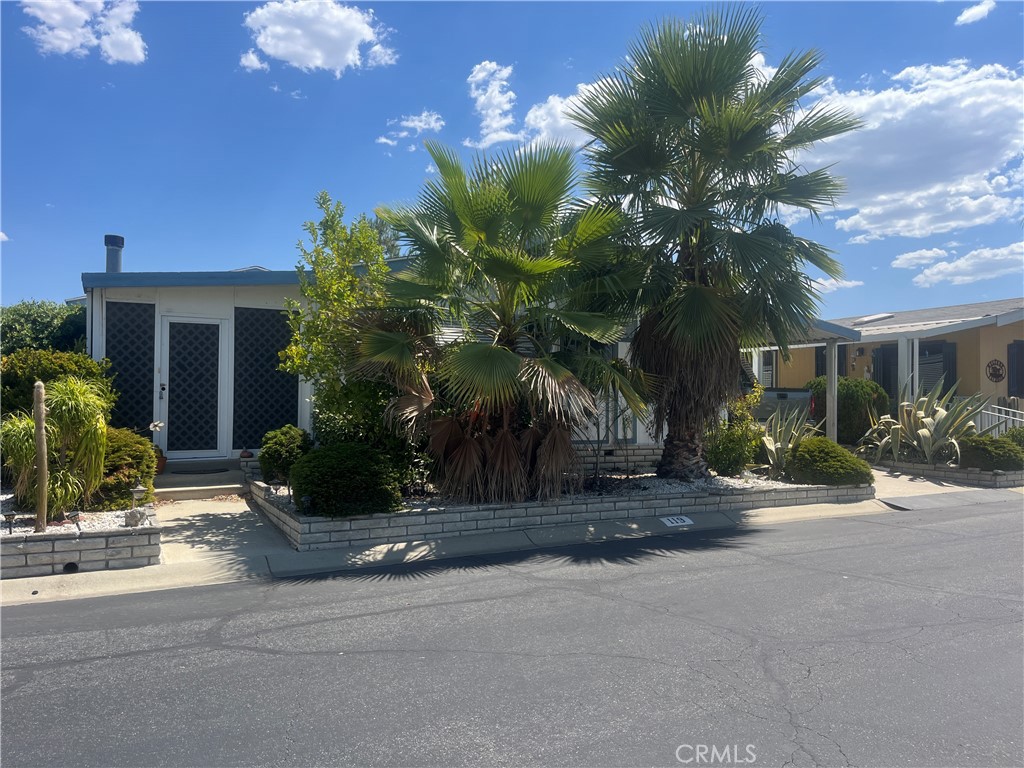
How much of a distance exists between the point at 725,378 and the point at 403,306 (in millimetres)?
4786

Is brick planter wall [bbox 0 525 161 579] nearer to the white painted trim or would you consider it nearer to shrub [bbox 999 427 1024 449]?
the white painted trim

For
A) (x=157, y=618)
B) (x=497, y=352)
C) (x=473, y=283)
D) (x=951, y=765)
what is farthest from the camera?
(x=473, y=283)

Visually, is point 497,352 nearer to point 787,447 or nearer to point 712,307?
point 712,307

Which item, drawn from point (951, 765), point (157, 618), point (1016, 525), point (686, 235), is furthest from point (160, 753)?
point (1016, 525)

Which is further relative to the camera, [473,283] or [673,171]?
[673,171]

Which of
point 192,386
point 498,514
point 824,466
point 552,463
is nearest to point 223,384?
point 192,386

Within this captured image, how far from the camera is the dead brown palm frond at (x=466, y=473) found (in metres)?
9.01

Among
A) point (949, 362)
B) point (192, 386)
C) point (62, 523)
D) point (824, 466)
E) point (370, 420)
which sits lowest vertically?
point (62, 523)

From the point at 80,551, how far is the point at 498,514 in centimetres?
436

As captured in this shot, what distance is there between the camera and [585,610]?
5863 mm

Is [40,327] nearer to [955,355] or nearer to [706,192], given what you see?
[706,192]

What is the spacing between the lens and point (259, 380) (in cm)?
1223

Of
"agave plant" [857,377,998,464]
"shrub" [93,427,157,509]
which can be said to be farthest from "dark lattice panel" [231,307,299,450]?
"agave plant" [857,377,998,464]

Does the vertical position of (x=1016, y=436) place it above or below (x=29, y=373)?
below
